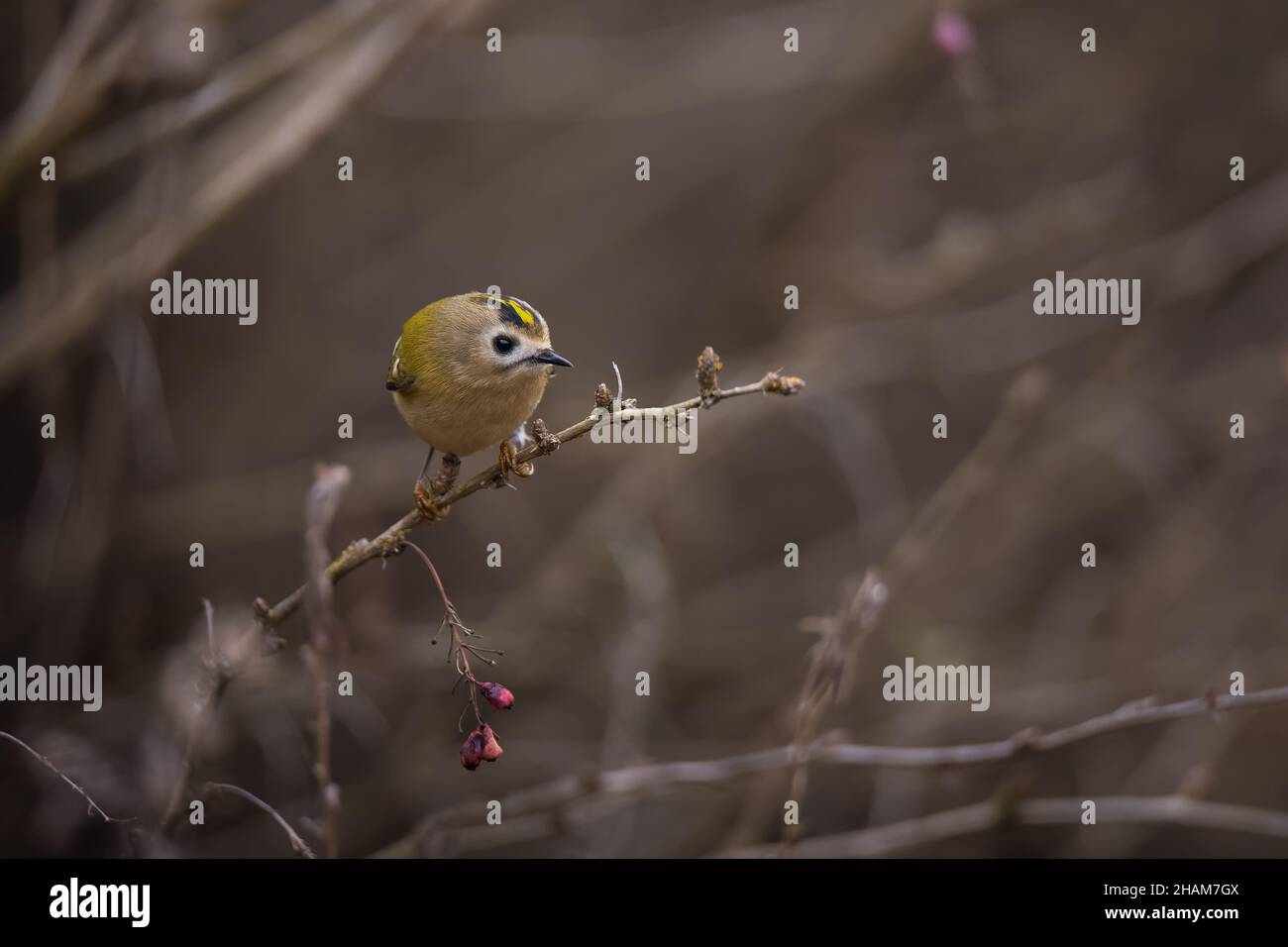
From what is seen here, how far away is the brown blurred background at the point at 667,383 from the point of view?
13.4 ft

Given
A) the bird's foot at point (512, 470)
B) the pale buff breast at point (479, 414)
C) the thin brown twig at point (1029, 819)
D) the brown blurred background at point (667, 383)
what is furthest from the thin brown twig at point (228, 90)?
the thin brown twig at point (1029, 819)

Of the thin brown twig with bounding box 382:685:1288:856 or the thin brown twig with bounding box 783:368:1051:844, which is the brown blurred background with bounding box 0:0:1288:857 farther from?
the thin brown twig with bounding box 382:685:1288:856

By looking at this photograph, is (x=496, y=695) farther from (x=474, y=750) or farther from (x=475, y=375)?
(x=475, y=375)

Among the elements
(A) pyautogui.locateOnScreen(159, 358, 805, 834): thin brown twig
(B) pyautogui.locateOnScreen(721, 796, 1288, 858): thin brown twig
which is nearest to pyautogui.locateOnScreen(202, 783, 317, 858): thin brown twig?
(A) pyautogui.locateOnScreen(159, 358, 805, 834): thin brown twig

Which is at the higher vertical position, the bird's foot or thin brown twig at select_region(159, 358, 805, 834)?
the bird's foot

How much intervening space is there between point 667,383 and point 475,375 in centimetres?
292

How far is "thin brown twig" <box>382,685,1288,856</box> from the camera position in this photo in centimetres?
241

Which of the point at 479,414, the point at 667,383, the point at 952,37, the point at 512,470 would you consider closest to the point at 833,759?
the point at 512,470

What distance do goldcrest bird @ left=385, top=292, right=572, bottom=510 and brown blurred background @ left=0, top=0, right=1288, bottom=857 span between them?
3.86 feet

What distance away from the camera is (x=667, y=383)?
5.79 m

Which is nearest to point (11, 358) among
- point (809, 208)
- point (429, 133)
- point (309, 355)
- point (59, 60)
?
point (59, 60)

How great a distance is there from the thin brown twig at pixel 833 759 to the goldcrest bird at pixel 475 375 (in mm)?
875

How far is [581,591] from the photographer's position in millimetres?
5125
